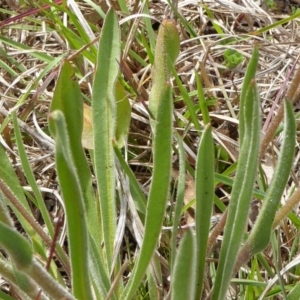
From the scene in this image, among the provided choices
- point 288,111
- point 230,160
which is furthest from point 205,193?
point 230,160

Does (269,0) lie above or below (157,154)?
below

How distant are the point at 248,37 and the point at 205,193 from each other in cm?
99

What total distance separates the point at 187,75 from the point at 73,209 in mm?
1062

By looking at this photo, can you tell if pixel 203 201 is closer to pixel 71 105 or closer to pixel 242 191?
pixel 242 191

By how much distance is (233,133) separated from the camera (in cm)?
175

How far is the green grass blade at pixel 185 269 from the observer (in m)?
0.80

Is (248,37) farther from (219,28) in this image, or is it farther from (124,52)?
(124,52)

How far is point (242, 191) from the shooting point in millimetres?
988

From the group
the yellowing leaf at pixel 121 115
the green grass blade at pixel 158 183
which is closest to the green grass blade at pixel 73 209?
the green grass blade at pixel 158 183

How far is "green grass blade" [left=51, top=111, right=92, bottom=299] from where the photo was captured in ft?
2.50

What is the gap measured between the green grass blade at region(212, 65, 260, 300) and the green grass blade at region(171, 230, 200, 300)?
5.6 inches

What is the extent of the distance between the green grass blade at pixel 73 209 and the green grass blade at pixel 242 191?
250 millimetres

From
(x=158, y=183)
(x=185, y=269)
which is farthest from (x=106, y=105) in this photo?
(x=185, y=269)

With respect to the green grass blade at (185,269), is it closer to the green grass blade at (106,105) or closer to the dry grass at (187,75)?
the green grass blade at (106,105)
